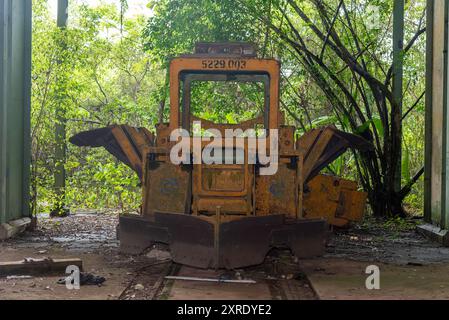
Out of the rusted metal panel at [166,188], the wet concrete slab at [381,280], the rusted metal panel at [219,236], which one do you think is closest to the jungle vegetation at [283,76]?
the rusted metal panel at [166,188]

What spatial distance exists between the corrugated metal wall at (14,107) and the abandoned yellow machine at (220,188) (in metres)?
1.77

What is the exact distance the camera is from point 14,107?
34.3 ft

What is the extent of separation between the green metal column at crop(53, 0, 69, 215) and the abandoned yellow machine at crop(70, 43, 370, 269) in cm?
316

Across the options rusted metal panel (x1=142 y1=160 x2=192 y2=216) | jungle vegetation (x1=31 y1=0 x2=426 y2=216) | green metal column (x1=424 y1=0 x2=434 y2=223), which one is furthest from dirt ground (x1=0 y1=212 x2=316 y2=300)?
green metal column (x1=424 y1=0 x2=434 y2=223)

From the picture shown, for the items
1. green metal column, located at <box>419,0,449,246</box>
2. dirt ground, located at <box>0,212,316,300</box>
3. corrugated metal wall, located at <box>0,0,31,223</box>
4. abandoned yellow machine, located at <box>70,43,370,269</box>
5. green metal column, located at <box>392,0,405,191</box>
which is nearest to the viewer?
dirt ground, located at <box>0,212,316,300</box>

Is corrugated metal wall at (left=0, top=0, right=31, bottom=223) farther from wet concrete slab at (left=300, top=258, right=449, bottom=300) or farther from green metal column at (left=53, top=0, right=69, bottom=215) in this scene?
wet concrete slab at (left=300, top=258, right=449, bottom=300)

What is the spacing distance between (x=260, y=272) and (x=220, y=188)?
1158 millimetres

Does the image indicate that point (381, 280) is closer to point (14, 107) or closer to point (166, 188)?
point (166, 188)

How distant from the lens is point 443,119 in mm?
10766

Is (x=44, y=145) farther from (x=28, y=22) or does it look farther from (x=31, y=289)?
(x=31, y=289)

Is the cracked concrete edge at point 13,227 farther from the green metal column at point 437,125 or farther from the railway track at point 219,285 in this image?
the green metal column at point 437,125

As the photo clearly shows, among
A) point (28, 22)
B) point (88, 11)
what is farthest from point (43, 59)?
point (88, 11)

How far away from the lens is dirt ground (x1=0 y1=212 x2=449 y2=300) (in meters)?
5.89

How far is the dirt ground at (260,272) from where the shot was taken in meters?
5.89
